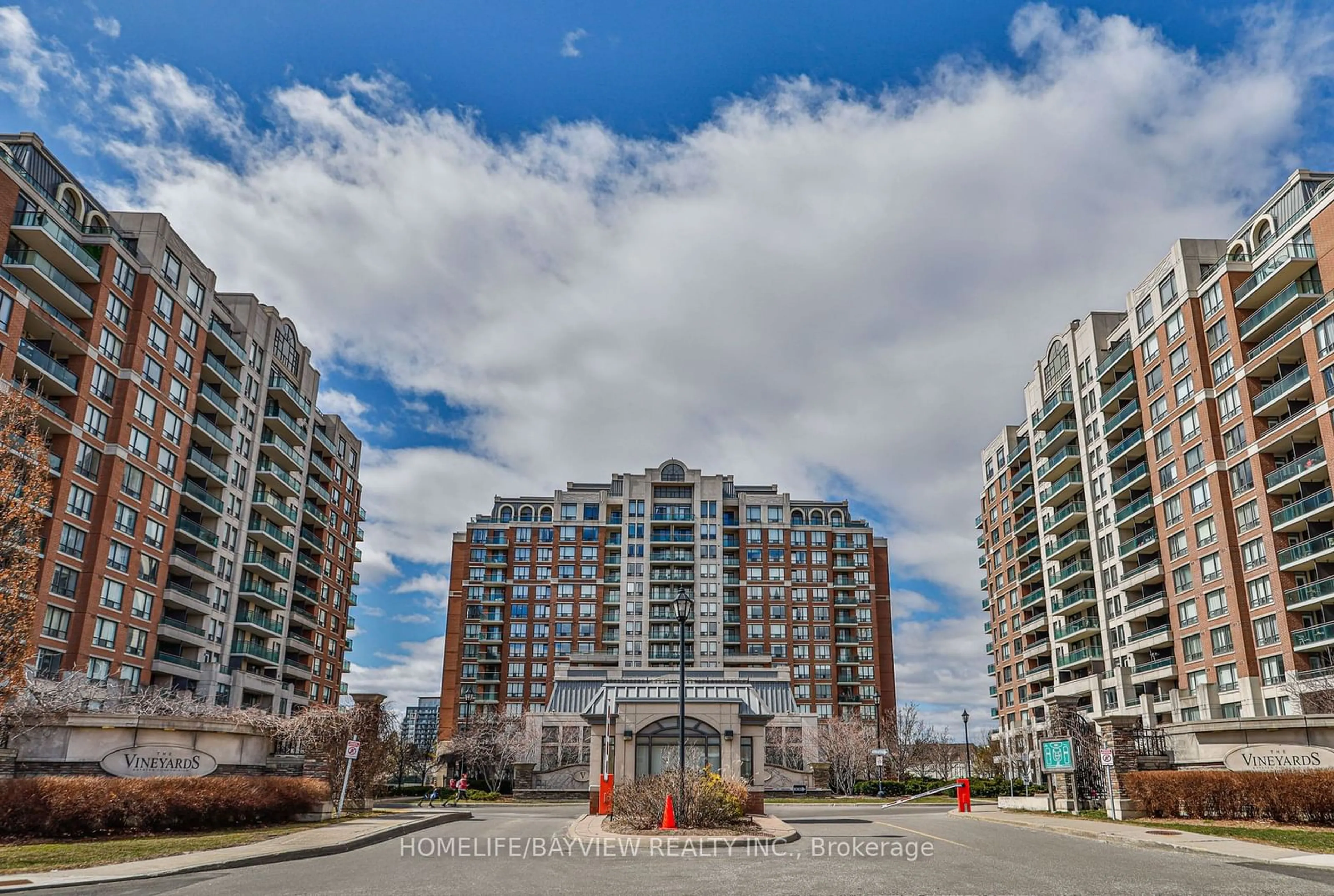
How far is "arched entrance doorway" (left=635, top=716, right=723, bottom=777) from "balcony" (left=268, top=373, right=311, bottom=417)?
51397 mm

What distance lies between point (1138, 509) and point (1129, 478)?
7.85 ft

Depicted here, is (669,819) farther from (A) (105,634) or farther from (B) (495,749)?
(B) (495,749)

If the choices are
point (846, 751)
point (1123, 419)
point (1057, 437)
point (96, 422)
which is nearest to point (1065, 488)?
point (1057, 437)

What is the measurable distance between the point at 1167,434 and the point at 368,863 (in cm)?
5832

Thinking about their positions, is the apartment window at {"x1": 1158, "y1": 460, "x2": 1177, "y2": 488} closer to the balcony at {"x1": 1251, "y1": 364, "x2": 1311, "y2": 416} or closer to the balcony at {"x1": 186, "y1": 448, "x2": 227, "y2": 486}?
the balcony at {"x1": 1251, "y1": 364, "x2": 1311, "y2": 416}

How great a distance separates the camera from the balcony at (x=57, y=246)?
49.3 m

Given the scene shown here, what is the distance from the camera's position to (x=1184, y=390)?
60.8 m

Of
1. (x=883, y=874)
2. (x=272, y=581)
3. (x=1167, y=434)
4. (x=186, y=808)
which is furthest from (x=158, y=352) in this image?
(x=1167, y=434)

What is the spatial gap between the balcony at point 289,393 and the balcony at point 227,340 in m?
4.20

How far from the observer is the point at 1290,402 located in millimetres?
53406

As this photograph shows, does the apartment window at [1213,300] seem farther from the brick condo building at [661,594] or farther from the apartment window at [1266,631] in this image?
the brick condo building at [661,594]

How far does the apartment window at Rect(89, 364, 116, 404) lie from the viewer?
5394cm

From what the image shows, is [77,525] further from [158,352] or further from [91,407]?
[158,352]

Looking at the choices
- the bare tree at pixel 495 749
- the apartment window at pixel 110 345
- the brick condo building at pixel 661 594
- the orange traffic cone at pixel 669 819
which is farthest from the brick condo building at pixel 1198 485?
the apartment window at pixel 110 345
